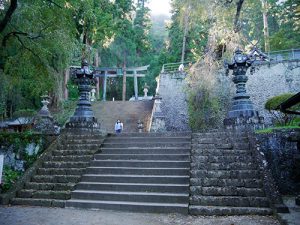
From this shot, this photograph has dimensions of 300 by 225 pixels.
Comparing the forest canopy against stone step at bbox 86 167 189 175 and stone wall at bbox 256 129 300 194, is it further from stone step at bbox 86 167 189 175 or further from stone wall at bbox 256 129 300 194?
stone wall at bbox 256 129 300 194

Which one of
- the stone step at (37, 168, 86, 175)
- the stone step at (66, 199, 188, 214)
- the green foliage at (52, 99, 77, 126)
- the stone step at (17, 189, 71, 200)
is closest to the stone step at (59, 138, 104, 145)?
the stone step at (37, 168, 86, 175)

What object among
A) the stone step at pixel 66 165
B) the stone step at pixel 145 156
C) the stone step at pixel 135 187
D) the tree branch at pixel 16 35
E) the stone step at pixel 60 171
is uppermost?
the tree branch at pixel 16 35

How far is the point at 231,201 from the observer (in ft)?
20.1

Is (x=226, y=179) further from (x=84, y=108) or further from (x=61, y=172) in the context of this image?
(x=84, y=108)

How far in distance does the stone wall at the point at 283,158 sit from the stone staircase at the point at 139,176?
7.00 ft

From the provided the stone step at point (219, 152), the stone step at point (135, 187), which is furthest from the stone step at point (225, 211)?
the stone step at point (219, 152)

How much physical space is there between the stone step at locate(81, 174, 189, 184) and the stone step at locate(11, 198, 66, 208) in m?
0.87

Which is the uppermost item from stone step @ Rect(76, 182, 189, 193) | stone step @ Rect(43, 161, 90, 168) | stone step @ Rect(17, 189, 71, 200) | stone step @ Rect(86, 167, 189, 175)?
stone step @ Rect(43, 161, 90, 168)

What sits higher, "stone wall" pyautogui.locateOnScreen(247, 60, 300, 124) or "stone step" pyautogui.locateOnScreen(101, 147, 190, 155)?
"stone wall" pyautogui.locateOnScreen(247, 60, 300, 124)

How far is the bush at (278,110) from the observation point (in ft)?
40.0

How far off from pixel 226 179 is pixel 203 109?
514 inches

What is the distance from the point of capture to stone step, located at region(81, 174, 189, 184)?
7.02 m

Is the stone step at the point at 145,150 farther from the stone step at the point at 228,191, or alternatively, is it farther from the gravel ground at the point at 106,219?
the gravel ground at the point at 106,219

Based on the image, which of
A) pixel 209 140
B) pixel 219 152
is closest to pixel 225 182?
pixel 219 152
